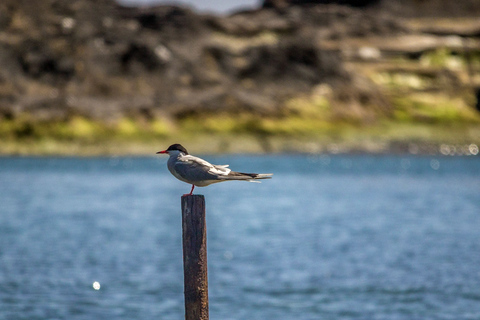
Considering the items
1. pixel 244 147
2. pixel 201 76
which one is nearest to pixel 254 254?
pixel 244 147

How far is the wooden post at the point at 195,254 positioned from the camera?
439 inches

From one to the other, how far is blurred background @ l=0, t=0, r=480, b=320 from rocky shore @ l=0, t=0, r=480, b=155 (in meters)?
0.28

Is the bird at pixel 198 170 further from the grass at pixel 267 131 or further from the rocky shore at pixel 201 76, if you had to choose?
the rocky shore at pixel 201 76

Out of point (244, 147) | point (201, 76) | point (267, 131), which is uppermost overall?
point (201, 76)

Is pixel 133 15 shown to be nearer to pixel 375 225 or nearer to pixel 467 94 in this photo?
pixel 467 94

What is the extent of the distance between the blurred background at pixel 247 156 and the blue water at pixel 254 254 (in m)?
0.10

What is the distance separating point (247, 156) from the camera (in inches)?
4126

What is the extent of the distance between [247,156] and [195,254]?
93.5 metres

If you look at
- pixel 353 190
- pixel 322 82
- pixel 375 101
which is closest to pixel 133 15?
pixel 322 82

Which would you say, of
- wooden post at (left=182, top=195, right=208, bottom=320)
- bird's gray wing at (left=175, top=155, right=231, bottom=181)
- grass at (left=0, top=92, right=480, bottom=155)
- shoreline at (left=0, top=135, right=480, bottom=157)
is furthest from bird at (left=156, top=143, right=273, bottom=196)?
grass at (left=0, top=92, right=480, bottom=155)

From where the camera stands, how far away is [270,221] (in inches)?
1570

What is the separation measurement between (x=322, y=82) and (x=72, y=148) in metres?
39.6

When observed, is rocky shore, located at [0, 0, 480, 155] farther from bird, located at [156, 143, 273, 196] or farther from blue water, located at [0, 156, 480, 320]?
bird, located at [156, 143, 273, 196]

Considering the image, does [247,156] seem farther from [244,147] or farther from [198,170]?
[198,170]
